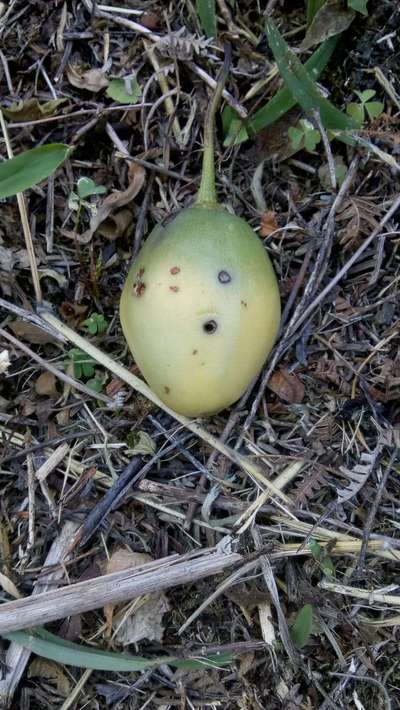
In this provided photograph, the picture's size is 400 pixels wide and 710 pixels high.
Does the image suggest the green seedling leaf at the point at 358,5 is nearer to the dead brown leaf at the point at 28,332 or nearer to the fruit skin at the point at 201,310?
the fruit skin at the point at 201,310

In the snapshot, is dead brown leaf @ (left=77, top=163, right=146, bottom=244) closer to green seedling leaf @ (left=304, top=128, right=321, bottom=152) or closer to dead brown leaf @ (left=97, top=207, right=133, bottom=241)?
dead brown leaf @ (left=97, top=207, right=133, bottom=241)

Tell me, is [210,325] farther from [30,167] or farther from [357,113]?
[357,113]

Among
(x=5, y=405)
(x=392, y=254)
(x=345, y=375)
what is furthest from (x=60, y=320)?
(x=392, y=254)

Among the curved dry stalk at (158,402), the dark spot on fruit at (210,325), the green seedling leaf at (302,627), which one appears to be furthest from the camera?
the curved dry stalk at (158,402)

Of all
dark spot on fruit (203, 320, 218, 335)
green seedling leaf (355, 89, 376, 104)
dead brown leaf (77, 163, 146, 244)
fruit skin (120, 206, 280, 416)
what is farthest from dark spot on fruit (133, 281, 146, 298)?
green seedling leaf (355, 89, 376, 104)

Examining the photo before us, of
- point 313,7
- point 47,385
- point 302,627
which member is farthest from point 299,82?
point 302,627

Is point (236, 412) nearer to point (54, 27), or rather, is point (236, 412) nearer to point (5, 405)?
point (5, 405)

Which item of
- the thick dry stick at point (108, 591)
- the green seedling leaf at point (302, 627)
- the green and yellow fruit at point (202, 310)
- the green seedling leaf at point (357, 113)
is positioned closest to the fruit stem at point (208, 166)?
the green and yellow fruit at point (202, 310)
